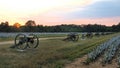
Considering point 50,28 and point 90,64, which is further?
point 50,28

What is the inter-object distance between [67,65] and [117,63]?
245cm

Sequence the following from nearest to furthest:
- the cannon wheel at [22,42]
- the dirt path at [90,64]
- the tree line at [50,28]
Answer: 1. the dirt path at [90,64]
2. the cannon wheel at [22,42]
3. the tree line at [50,28]

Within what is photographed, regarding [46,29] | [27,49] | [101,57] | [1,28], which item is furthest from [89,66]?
[46,29]

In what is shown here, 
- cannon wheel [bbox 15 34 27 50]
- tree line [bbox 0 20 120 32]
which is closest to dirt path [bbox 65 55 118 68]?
cannon wheel [bbox 15 34 27 50]

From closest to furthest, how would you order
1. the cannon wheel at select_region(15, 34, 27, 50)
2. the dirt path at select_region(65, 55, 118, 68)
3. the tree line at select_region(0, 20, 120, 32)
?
the dirt path at select_region(65, 55, 118, 68), the cannon wheel at select_region(15, 34, 27, 50), the tree line at select_region(0, 20, 120, 32)

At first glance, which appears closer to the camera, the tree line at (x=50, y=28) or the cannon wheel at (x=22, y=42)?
the cannon wheel at (x=22, y=42)

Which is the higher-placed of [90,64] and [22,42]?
[22,42]

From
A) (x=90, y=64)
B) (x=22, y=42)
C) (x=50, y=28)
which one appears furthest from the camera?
(x=50, y=28)

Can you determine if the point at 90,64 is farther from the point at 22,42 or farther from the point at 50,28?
the point at 50,28

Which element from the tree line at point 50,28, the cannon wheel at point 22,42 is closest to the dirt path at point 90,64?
the cannon wheel at point 22,42

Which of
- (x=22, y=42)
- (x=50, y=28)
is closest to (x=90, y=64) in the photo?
(x=22, y=42)

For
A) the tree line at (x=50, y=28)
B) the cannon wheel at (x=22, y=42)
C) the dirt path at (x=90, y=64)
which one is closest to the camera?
the dirt path at (x=90, y=64)

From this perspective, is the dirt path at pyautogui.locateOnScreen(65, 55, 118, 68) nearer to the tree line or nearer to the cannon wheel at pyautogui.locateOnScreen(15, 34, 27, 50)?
the cannon wheel at pyautogui.locateOnScreen(15, 34, 27, 50)

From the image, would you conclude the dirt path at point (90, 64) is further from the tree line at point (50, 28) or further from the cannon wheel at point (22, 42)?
the tree line at point (50, 28)
